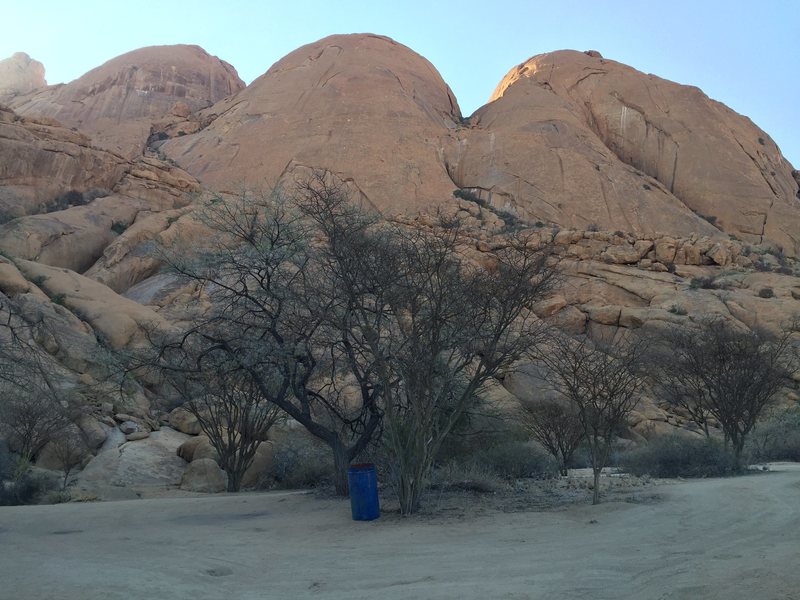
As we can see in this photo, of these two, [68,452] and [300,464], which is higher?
[68,452]

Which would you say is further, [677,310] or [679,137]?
[679,137]

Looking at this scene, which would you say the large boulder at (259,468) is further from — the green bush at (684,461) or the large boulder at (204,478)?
the green bush at (684,461)

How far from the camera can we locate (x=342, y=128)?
2040 inches

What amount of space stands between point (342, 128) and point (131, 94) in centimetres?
2905

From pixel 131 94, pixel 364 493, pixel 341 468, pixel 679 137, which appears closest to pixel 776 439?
pixel 341 468

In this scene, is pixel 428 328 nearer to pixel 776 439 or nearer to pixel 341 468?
pixel 341 468

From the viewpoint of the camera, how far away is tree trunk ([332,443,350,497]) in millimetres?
13188

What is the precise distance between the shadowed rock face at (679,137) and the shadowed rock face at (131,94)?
31230 millimetres

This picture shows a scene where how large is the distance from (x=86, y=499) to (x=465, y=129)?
46945mm

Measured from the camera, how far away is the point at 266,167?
49375mm

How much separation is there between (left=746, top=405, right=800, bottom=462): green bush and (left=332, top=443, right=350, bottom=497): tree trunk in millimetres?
12666

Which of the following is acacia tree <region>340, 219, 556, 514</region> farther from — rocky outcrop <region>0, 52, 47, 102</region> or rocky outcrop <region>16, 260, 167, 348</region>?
rocky outcrop <region>0, 52, 47, 102</region>

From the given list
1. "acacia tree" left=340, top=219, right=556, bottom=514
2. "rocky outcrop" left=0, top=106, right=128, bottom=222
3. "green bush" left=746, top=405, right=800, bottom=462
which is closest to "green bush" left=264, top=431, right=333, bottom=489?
"acacia tree" left=340, top=219, right=556, bottom=514

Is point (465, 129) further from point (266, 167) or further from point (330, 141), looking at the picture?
point (266, 167)
